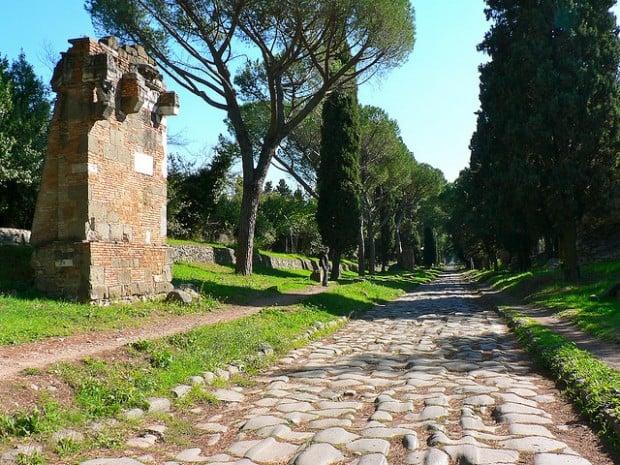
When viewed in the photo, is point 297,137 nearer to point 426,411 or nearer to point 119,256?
point 119,256

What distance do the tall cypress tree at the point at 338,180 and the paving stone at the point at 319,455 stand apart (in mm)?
22985

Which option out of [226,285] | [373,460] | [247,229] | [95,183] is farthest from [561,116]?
[373,460]

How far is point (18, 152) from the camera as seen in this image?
2075 centimetres

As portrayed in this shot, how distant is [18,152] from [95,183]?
41.2 feet

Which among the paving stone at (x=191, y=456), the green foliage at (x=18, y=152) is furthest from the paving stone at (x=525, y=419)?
the green foliage at (x=18, y=152)

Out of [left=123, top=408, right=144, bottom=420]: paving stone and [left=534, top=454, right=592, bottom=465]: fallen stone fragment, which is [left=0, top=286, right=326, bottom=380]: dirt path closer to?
[left=123, top=408, right=144, bottom=420]: paving stone

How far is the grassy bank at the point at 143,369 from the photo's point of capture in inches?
184

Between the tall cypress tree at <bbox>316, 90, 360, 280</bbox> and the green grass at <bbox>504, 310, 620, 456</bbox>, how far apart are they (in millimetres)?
17780

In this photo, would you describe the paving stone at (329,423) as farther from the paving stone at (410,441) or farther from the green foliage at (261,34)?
the green foliage at (261,34)

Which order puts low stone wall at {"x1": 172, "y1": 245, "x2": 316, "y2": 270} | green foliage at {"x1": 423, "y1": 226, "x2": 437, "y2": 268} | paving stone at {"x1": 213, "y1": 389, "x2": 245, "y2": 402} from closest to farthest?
1. paving stone at {"x1": 213, "y1": 389, "x2": 245, "y2": 402}
2. low stone wall at {"x1": 172, "y1": 245, "x2": 316, "y2": 270}
3. green foliage at {"x1": 423, "y1": 226, "x2": 437, "y2": 268}

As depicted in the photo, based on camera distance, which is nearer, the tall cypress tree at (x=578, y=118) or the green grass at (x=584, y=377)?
the green grass at (x=584, y=377)

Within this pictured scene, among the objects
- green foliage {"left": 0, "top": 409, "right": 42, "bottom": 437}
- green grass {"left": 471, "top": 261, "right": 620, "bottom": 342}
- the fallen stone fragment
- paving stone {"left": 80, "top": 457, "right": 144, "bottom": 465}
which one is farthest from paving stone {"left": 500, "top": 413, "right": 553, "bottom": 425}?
green grass {"left": 471, "top": 261, "right": 620, "bottom": 342}

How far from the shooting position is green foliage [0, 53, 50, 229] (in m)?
20.2

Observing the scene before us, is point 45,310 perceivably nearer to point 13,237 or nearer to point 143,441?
point 13,237
